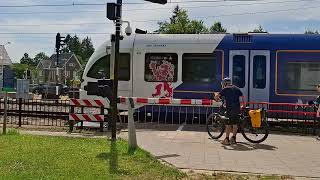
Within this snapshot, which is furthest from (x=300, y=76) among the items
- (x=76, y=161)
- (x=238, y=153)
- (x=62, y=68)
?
(x=62, y=68)

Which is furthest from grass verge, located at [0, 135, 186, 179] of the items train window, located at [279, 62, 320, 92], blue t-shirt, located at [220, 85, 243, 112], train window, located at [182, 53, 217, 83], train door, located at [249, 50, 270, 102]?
train window, located at [279, 62, 320, 92]

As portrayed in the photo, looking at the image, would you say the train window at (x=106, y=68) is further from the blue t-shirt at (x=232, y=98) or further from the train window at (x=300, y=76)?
the blue t-shirt at (x=232, y=98)

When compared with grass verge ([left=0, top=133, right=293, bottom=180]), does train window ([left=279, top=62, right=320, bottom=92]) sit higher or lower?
higher

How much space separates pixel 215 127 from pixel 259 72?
4.08 metres

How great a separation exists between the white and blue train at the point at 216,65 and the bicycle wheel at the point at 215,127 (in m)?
3.54

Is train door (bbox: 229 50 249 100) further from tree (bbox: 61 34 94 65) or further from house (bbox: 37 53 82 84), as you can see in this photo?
tree (bbox: 61 34 94 65)

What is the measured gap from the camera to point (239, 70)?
16.8 meters

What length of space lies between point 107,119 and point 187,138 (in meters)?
3.55

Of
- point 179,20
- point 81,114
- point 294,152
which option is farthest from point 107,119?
point 179,20

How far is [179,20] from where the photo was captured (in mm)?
54188

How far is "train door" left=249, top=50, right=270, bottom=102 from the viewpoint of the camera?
16.6m

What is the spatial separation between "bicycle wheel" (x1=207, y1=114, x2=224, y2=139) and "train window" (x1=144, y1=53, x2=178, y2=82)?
403 centimetres

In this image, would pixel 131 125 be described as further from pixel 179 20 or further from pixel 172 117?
pixel 179 20

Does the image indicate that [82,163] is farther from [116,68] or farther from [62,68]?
[62,68]
